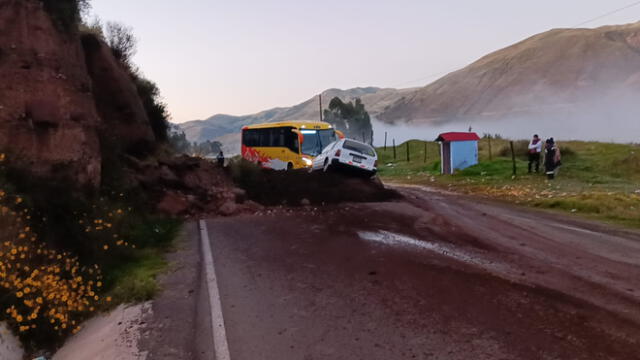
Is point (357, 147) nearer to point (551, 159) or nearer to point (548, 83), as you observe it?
point (551, 159)

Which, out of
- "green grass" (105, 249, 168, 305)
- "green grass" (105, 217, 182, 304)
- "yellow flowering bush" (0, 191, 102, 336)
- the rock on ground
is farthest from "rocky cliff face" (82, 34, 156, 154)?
the rock on ground

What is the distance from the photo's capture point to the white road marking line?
17.3 ft

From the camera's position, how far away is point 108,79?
59.1 feet

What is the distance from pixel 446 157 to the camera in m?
30.8

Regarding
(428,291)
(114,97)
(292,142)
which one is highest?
(114,97)

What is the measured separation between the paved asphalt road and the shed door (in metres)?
18.0

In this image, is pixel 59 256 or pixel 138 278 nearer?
pixel 59 256

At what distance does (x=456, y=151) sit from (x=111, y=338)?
27277 mm

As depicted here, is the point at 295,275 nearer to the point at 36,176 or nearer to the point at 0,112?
the point at 36,176

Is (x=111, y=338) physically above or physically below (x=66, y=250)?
below

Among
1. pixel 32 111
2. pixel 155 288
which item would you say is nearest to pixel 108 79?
pixel 32 111

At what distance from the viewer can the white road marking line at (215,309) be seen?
17.3ft

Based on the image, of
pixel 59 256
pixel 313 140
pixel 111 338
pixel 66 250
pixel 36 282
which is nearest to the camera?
pixel 111 338

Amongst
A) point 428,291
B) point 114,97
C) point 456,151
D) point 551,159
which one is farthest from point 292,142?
point 428,291
